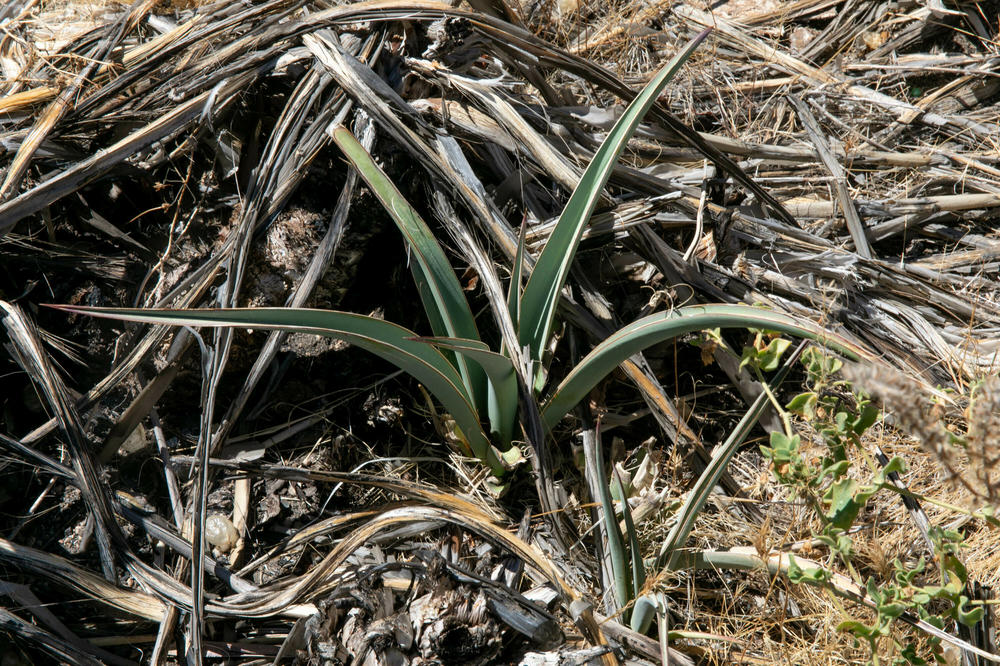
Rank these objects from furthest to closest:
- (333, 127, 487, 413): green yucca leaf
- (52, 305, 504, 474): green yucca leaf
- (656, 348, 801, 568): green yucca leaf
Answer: (333, 127, 487, 413): green yucca leaf, (656, 348, 801, 568): green yucca leaf, (52, 305, 504, 474): green yucca leaf

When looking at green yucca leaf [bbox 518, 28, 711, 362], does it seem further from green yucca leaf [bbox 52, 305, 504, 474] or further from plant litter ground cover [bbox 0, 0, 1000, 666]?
green yucca leaf [bbox 52, 305, 504, 474]

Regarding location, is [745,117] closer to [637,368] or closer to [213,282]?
[637,368]

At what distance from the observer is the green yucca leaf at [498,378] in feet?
3.57

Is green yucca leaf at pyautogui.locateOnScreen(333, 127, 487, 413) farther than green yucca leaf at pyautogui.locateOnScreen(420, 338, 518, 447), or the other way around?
green yucca leaf at pyautogui.locateOnScreen(333, 127, 487, 413)

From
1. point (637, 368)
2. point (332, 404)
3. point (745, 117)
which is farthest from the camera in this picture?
point (745, 117)

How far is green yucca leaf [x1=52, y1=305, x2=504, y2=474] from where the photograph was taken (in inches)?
36.3

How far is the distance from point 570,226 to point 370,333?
15.4 inches

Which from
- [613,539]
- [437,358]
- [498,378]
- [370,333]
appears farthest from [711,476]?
[370,333]

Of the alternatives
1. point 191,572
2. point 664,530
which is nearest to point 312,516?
point 191,572

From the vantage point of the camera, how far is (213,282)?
1378 millimetres

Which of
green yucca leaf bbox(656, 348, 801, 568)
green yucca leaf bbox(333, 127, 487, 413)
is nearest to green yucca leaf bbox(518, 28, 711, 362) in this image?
green yucca leaf bbox(333, 127, 487, 413)

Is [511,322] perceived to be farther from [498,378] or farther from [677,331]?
[677,331]

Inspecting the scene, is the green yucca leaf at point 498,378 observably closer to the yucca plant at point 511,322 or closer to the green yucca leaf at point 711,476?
the yucca plant at point 511,322

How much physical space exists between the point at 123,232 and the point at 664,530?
1372mm
